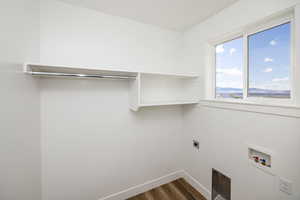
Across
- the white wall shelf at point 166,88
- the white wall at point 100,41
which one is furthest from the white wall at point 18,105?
the white wall shelf at point 166,88

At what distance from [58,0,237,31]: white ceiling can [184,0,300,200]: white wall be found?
160 millimetres

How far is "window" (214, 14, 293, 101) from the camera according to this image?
1130 mm

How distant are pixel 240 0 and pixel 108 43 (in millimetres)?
1561

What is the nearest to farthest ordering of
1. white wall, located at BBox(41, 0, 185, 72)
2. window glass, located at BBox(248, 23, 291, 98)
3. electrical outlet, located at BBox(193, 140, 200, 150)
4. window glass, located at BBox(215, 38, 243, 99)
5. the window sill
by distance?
the window sill < window glass, located at BBox(248, 23, 291, 98) < white wall, located at BBox(41, 0, 185, 72) < window glass, located at BBox(215, 38, 243, 99) < electrical outlet, located at BBox(193, 140, 200, 150)

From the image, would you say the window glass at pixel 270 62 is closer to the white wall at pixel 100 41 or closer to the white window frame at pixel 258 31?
the white window frame at pixel 258 31

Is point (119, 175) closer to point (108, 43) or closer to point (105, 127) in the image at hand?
point (105, 127)

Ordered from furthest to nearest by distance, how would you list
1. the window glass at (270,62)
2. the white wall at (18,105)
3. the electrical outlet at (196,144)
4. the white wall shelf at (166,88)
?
the electrical outlet at (196,144), the white wall shelf at (166,88), the window glass at (270,62), the white wall at (18,105)

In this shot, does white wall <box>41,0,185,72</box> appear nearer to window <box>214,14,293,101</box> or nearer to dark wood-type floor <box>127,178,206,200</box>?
window <box>214,14,293,101</box>

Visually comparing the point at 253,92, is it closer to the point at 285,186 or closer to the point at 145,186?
the point at 285,186

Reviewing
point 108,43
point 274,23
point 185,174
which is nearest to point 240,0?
point 274,23

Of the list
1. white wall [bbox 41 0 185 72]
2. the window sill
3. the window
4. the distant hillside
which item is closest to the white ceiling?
white wall [bbox 41 0 185 72]

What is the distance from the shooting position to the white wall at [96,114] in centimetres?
137

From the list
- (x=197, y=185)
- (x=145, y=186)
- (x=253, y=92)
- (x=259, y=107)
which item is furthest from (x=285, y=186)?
(x=145, y=186)

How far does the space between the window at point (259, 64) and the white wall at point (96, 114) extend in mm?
832
